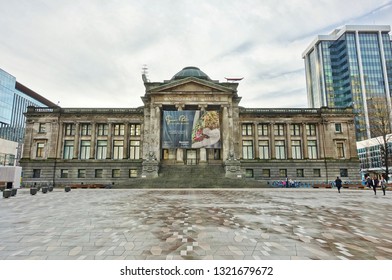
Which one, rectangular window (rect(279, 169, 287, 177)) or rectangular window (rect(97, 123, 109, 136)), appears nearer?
rectangular window (rect(279, 169, 287, 177))

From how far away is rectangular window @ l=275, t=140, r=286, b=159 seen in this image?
4755 cm

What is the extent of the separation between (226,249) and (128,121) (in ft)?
147

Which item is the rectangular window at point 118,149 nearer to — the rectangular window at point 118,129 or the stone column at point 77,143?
the rectangular window at point 118,129

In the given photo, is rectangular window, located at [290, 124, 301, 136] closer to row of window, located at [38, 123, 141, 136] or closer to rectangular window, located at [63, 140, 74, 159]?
row of window, located at [38, 123, 141, 136]

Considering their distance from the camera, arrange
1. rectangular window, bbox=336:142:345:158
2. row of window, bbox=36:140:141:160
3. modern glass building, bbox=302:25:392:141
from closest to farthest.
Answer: rectangular window, bbox=336:142:345:158 < row of window, bbox=36:140:141:160 < modern glass building, bbox=302:25:392:141

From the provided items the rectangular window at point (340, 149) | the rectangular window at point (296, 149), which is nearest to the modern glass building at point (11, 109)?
the rectangular window at point (296, 149)

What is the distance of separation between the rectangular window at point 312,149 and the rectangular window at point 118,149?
4148 centimetres

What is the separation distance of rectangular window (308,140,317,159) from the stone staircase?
18297mm

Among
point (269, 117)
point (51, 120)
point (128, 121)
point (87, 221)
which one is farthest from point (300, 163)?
point (51, 120)

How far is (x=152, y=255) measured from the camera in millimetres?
5281

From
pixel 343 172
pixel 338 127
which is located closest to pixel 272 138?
pixel 338 127

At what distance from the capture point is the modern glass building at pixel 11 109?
6362 cm

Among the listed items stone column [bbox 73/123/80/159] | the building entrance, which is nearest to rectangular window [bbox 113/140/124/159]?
stone column [bbox 73/123/80/159]
